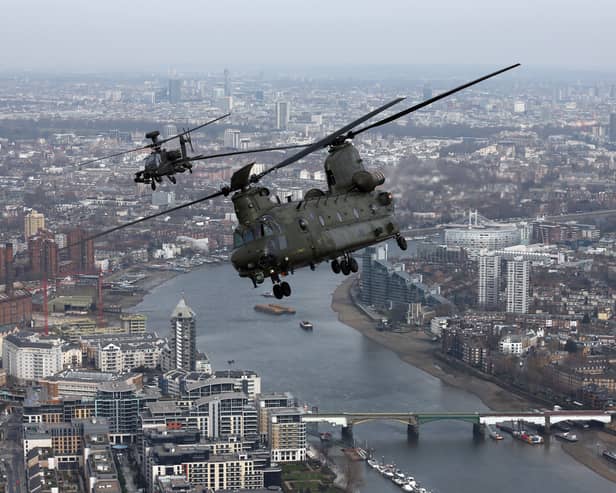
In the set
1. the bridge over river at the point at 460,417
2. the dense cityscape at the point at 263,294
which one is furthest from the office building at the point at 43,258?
the bridge over river at the point at 460,417

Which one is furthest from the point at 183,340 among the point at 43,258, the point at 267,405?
the point at 43,258

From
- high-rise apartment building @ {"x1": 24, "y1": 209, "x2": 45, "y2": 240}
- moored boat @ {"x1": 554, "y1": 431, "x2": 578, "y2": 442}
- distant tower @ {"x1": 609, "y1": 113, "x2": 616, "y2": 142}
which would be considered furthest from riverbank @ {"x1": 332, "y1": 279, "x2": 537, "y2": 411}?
distant tower @ {"x1": 609, "y1": 113, "x2": 616, "y2": 142}

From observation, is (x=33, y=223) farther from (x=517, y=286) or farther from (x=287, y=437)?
(x=287, y=437)

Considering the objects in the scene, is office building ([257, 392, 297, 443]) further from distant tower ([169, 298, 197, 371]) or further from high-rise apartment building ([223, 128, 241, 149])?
high-rise apartment building ([223, 128, 241, 149])

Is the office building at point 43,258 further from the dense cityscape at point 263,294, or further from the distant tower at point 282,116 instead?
the distant tower at point 282,116

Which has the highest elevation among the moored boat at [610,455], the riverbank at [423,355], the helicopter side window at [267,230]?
the helicopter side window at [267,230]
